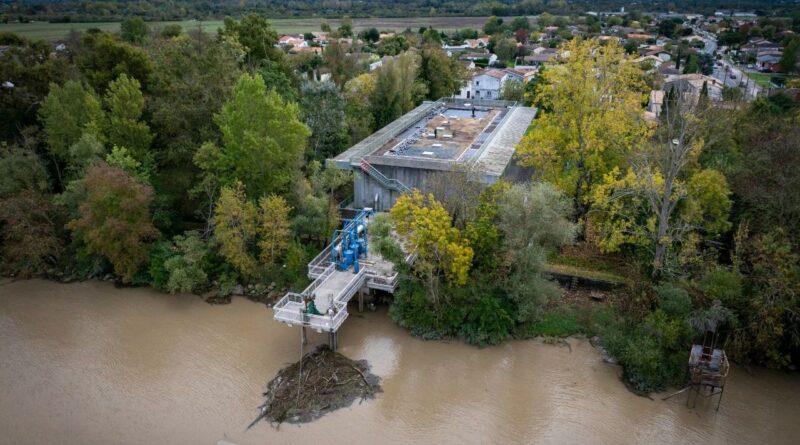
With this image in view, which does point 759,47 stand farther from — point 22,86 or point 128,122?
point 22,86

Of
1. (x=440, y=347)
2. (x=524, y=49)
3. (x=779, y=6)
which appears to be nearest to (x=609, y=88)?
(x=440, y=347)

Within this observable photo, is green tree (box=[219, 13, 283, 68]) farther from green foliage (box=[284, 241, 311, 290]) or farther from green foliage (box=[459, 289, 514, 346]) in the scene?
green foliage (box=[459, 289, 514, 346])

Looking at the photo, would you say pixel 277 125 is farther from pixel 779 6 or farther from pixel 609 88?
pixel 779 6

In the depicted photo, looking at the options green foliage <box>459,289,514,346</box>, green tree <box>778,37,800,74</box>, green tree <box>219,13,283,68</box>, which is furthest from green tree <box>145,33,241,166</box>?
green tree <box>778,37,800,74</box>

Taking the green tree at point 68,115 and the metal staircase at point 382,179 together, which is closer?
the green tree at point 68,115

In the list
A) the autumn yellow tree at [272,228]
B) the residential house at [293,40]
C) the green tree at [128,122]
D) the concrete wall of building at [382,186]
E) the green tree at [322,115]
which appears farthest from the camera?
the residential house at [293,40]

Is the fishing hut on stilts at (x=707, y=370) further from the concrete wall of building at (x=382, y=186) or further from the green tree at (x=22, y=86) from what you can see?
the green tree at (x=22, y=86)

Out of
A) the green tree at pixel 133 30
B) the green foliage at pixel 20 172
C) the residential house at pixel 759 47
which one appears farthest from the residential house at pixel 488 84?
the residential house at pixel 759 47

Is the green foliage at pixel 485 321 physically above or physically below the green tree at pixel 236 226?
below

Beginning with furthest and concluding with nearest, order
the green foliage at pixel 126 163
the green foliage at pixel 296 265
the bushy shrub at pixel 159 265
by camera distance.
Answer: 1. the green foliage at pixel 126 163
2. the bushy shrub at pixel 159 265
3. the green foliage at pixel 296 265
